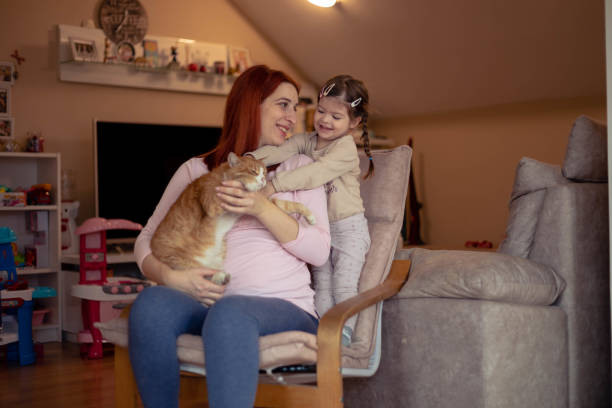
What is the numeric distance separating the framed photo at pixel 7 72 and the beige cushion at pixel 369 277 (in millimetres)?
2810

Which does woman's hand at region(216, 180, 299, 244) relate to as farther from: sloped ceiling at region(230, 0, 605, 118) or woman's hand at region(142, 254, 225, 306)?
sloped ceiling at region(230, 0, 605, 118)

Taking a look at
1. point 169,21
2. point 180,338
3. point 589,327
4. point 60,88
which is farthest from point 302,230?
point 169,21

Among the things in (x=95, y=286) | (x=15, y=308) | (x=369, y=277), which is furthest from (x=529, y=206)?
(x=15, y=308)

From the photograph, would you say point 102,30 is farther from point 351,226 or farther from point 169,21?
point 351,226

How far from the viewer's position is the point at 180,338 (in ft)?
5.26

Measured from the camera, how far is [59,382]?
2965 millimetres

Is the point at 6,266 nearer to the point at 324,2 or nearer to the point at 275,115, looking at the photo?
the point at 275,115

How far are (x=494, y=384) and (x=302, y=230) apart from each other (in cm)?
68

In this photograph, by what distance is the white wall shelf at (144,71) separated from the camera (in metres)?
4.29

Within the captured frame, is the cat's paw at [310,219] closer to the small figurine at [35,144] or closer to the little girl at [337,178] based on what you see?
the little girl at [337,178]

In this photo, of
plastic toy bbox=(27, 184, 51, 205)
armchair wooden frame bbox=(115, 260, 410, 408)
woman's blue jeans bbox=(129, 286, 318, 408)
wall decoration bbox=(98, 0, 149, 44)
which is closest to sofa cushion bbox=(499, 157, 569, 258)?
armchair wooden frame bbox=(115, 260, 410, 408)

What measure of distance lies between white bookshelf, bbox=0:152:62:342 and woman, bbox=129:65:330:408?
2280 mm

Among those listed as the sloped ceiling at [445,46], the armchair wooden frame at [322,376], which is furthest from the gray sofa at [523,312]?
the sloped ceiling at [445,46]

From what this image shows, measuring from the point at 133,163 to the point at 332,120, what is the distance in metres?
2.58
